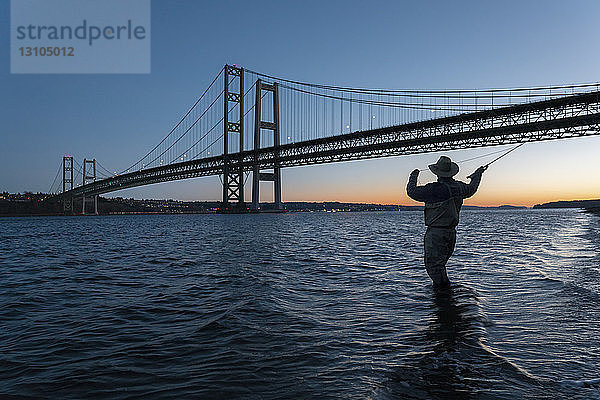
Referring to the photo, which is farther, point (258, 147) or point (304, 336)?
point (258, 147)

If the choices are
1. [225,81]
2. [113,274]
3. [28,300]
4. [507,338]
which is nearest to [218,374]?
[507,338]

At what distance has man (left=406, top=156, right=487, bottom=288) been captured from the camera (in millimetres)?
5359

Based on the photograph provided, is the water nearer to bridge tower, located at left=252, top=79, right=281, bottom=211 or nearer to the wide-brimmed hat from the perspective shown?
the wide-brimmed hat

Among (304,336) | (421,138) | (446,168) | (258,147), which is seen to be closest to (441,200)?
(446,168)

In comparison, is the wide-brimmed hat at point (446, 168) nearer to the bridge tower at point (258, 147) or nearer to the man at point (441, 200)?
the man at point (441, 200)

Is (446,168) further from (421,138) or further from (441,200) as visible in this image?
(421,138)

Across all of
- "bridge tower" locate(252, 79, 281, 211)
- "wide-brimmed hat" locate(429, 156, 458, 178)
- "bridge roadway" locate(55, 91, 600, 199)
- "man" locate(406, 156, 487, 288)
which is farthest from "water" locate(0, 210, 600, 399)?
"bridge tower" locate(252, 79, 281, 211)

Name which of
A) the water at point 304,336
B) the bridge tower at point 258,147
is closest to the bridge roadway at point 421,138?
the bridge tower at point 258,147

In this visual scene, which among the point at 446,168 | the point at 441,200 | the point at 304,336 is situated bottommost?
the point at 304,336

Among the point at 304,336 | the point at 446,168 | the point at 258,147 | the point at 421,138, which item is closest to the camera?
the point at 304,336

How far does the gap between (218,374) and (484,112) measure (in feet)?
146

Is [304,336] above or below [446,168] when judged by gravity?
below

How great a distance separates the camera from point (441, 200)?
5379 mm

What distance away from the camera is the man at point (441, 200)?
17.6 feet
